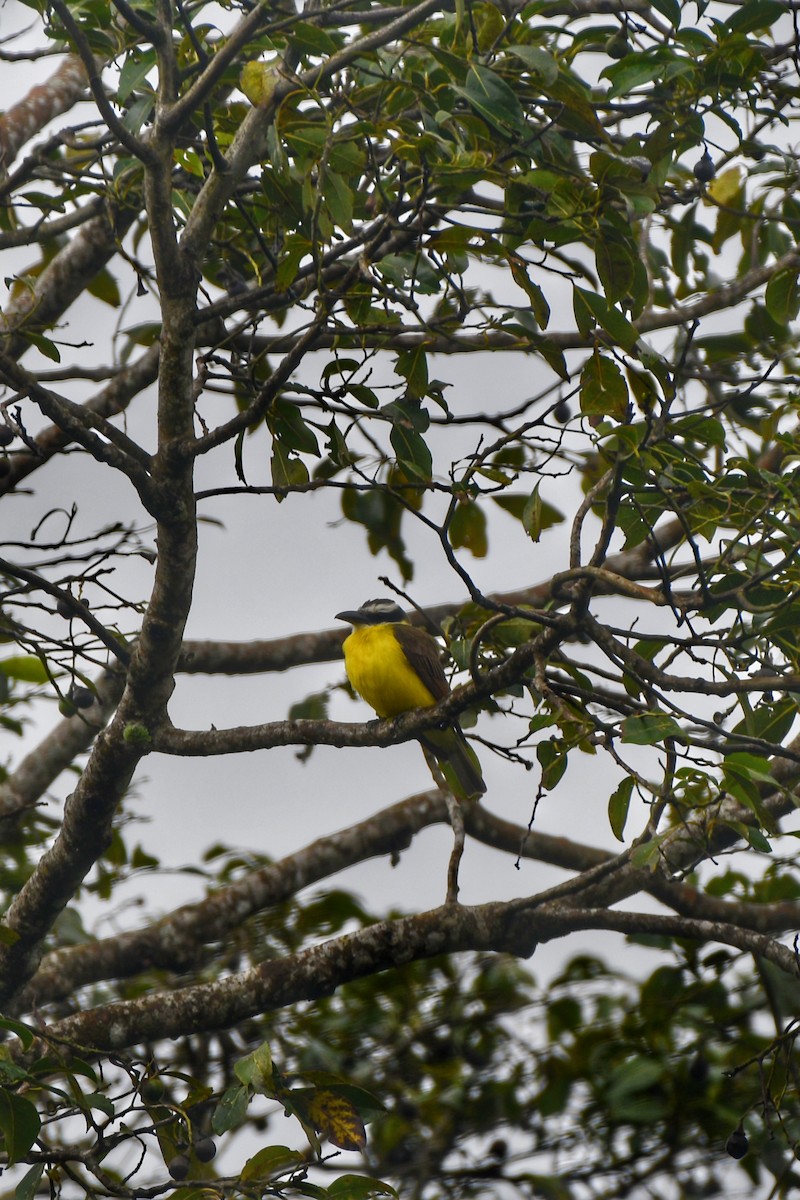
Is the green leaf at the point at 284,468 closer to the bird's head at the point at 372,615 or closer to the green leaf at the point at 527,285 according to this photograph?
the green leaf at the point at 527,285

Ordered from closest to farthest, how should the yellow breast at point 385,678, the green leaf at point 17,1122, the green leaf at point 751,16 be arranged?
the green leaf at point 17,1122 → the green leaf at point 751,16 → the yellow breast at point 385,678

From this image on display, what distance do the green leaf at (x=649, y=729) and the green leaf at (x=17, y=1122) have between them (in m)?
1.41

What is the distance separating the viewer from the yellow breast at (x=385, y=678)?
5.01 metres

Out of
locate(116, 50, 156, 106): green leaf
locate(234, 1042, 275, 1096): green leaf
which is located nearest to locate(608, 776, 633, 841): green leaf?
locate(234, 1042, 275, 1096): green leaf

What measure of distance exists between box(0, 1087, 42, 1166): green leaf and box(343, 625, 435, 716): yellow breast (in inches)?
105

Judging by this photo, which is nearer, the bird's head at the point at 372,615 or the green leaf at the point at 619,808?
the green leaf at the point at 619,808

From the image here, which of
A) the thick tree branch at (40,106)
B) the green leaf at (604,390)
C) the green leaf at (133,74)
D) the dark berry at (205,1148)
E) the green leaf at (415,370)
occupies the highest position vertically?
the thick tree branch at (40,106)

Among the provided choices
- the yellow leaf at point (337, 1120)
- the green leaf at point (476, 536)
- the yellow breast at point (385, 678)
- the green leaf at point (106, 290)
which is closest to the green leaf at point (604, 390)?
the green leaf at point (476, 536)

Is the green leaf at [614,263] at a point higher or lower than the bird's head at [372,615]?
lower

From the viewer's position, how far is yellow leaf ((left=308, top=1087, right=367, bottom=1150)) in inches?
115

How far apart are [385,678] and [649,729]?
2.57 meters

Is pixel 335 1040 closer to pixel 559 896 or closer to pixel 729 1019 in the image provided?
pixel 559 896

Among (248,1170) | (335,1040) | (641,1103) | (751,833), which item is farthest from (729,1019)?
(248,1170)

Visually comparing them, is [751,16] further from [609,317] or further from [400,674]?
[400,674]
